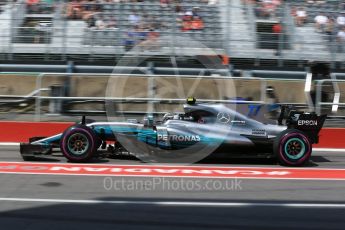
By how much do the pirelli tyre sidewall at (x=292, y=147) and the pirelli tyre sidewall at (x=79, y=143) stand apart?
318 cm

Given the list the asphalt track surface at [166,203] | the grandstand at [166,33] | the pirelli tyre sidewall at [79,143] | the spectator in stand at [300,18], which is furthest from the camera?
the spectator in stand at [300,18]

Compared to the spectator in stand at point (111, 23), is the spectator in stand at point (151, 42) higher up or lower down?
lower down

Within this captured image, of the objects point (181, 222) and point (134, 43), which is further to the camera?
point (134, 43)

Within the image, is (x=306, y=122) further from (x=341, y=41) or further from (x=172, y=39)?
(x=341, y=41)

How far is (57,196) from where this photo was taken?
23.3 ft

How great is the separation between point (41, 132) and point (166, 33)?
481cm

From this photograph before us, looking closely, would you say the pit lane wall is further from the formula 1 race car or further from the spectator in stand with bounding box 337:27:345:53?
the spectator in stand with bounding box 337:27:345:53

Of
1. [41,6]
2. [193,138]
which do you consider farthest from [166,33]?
[193,138]

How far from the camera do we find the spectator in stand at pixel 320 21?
49.4ft

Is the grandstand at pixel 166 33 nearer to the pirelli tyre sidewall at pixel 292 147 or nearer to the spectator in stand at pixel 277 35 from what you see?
the spectator in stand at pixel 277 35

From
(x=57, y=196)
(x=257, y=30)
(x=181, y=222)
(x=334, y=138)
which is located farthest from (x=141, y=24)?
(x=181, y=222)

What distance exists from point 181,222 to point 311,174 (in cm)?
365

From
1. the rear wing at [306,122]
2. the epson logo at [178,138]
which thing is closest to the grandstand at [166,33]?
the rear wing at [306,122]

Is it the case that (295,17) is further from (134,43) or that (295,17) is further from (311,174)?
(311,174)
